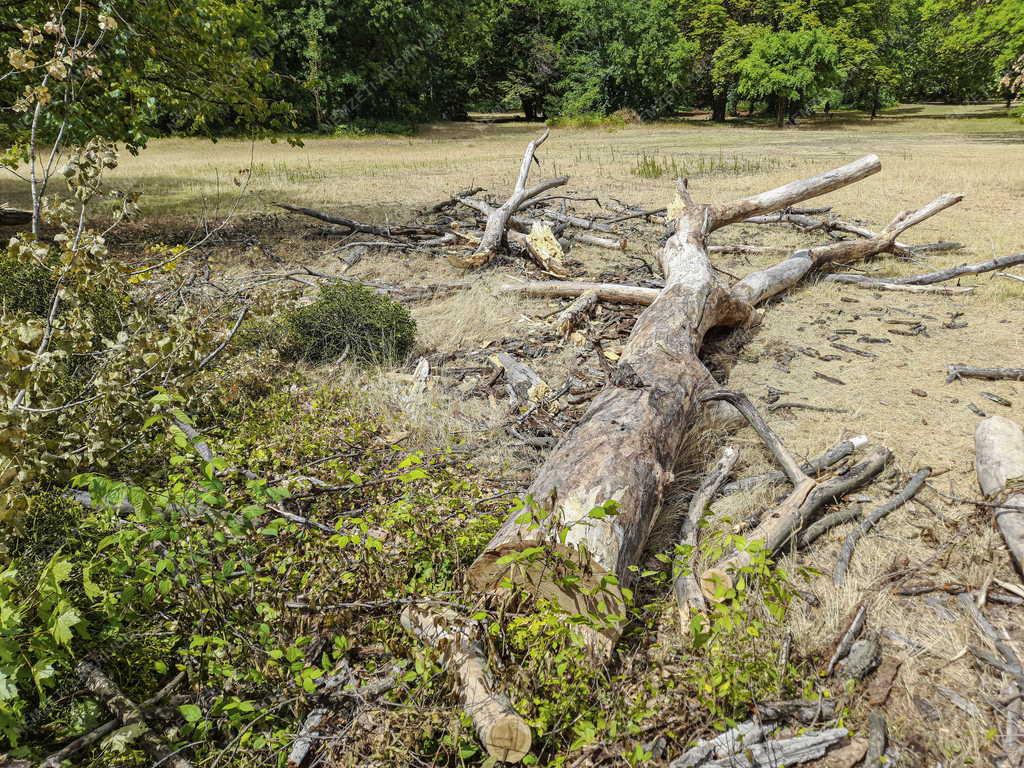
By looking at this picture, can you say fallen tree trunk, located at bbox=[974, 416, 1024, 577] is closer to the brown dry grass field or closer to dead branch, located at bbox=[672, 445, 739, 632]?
the brown dry grass field

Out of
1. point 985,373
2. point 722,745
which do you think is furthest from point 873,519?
point 985,373

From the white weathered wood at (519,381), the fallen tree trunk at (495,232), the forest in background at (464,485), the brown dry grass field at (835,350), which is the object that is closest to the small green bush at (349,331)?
the forest in background at (464,485)

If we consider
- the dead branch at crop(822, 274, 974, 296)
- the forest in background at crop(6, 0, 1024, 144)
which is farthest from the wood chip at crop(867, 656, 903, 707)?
the forest in background at crop(6, 0, 1024, 144)

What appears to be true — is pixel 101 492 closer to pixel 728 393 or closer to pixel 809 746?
pixel 809 746

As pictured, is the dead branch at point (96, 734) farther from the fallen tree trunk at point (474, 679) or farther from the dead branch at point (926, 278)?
the dead branch at point (926, 278)

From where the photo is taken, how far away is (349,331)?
233 inches

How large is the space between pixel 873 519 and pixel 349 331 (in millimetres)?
4408

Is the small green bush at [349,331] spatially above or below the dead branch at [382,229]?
below

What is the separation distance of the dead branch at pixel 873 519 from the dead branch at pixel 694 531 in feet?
2.33

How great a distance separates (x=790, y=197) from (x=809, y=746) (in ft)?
Result: 27.2

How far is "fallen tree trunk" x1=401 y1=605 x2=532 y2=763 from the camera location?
221 cm

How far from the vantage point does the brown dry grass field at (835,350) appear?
291 cm

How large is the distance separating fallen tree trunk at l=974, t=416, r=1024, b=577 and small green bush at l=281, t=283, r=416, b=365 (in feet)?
14.7

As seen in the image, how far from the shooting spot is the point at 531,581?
2.71 meters
